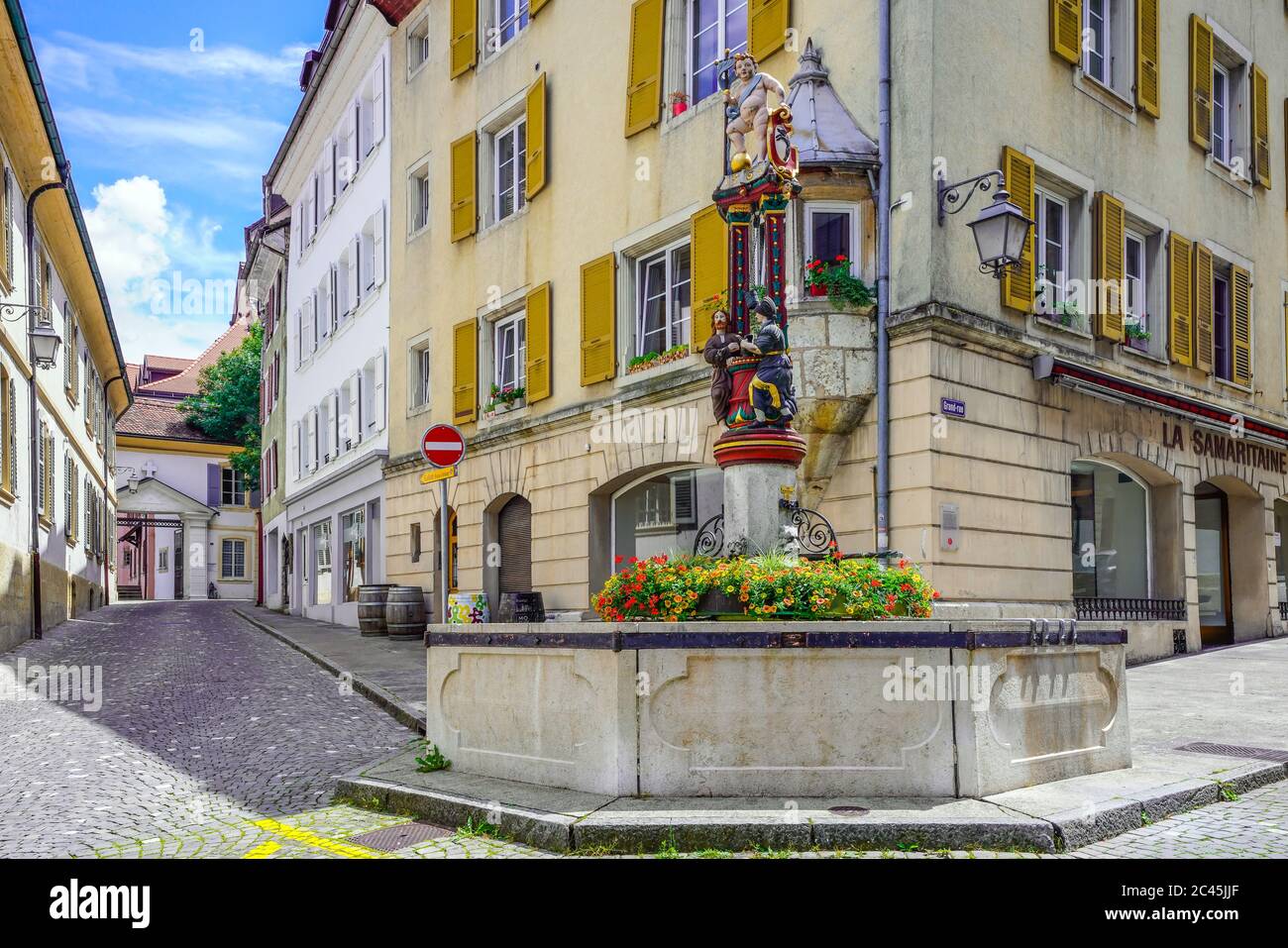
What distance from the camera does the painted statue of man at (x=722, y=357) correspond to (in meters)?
7.98

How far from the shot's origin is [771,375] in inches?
308

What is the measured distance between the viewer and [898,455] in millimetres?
12844

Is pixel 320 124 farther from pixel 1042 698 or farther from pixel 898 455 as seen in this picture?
pixel 1042 698

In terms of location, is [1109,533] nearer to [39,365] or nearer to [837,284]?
[837,284]

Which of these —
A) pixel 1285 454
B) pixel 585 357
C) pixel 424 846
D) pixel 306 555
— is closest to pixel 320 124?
pixel 306 555

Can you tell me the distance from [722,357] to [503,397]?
39.9 ft

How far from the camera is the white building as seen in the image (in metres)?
25.3

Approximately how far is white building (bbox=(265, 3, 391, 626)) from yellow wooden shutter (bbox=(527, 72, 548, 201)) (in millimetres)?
6170

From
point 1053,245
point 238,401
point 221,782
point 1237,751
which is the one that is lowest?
point 221,782

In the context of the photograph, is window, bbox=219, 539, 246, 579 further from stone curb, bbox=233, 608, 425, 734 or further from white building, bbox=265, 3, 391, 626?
stone curb, bbox=233, 608, 425, 734

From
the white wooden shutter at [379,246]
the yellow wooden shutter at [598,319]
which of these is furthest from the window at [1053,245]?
the white wooden shutter at [379,246]

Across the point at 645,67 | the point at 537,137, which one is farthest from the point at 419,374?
the point at 645,67

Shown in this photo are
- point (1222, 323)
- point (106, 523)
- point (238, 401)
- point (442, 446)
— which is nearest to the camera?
point (442, 446)

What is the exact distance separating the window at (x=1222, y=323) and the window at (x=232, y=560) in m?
47.7
